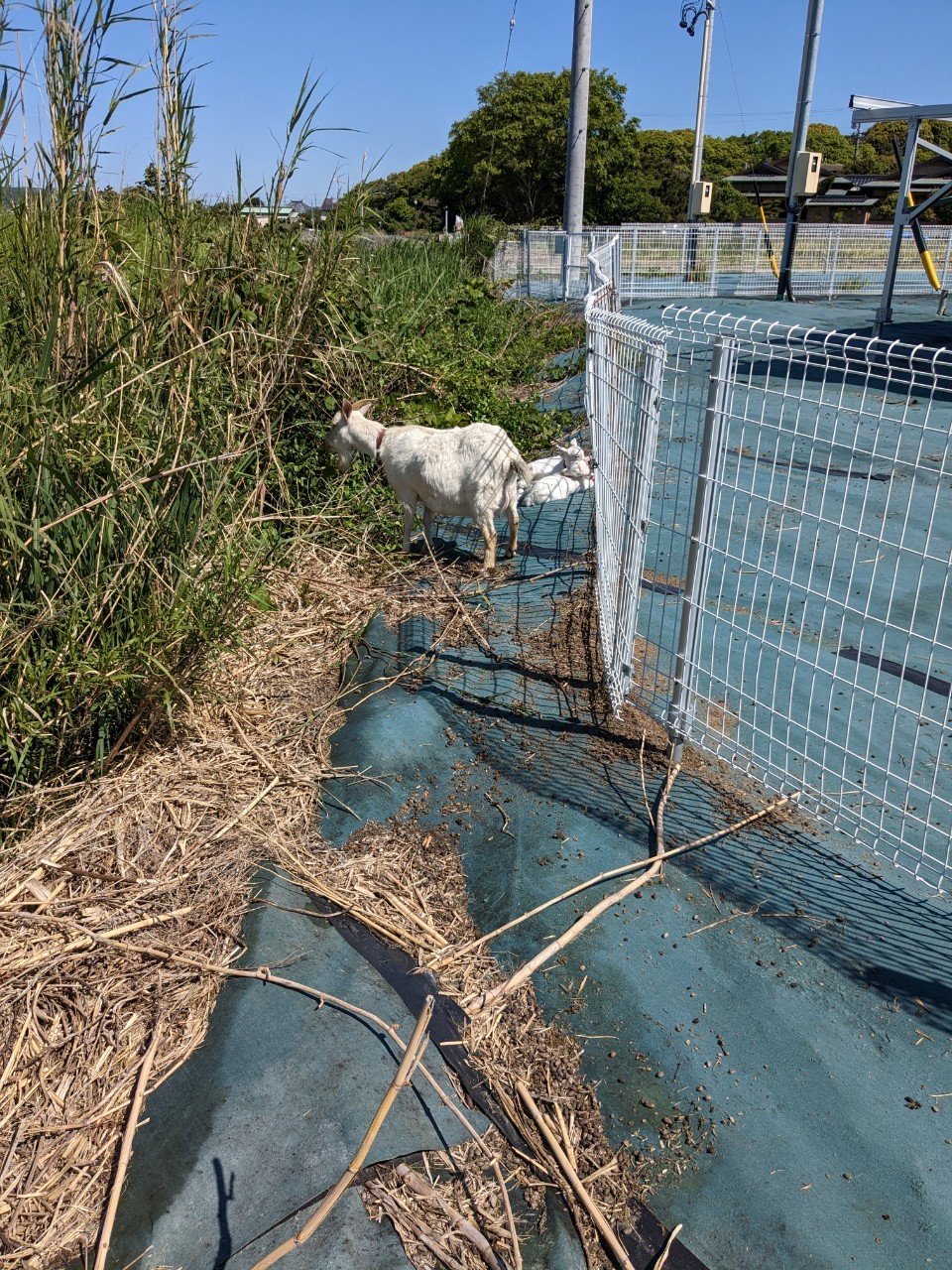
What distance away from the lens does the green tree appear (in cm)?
2855

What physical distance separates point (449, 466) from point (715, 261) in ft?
Answer: 38.4

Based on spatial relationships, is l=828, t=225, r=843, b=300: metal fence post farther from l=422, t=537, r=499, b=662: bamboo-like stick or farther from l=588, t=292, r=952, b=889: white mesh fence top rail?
l=422, t=537, r=499, b=662: bamboo-like stick

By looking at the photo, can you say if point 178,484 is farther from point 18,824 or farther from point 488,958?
point 488,958

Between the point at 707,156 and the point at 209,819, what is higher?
the point at 707,156

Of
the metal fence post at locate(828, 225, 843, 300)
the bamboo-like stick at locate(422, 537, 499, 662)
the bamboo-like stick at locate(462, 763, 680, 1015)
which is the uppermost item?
the metal fence post at locate(828, 225, 843, 300)

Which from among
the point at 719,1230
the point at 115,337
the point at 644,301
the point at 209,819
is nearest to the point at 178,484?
the point at 115,337

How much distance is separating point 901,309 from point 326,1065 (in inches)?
574

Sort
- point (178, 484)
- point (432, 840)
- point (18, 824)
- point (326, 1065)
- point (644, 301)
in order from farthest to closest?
point (644, 301) < point (178, 484) < point (432, 840) < point (18, 824) < point (326, 1065)

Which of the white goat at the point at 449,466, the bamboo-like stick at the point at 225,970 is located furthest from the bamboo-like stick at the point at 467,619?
the bamboo-like stick at the point at 225,970

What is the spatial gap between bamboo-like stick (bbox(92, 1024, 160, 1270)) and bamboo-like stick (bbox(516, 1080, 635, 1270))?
3.04 feet

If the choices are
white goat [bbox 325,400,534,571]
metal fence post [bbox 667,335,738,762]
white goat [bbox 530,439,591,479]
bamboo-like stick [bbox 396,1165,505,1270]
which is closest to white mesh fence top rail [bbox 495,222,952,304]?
white goat [bbox 530,439,591,479]

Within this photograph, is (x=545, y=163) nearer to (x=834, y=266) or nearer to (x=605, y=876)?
(x=834, y=266)

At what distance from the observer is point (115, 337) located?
3.52 m

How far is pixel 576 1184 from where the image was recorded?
78.9 inches
